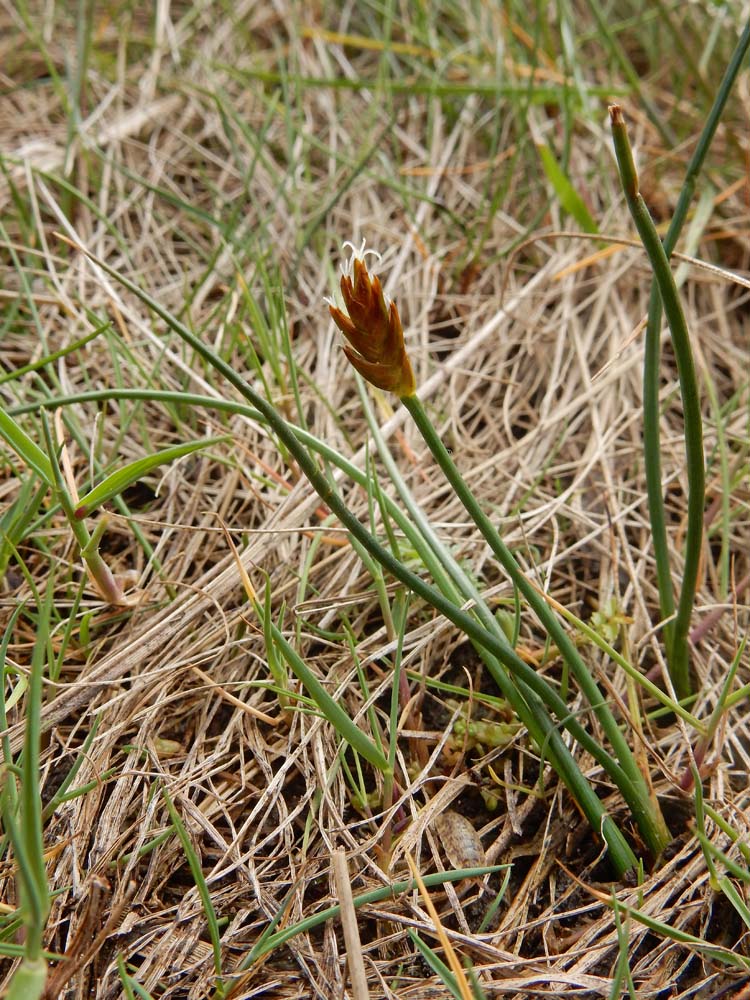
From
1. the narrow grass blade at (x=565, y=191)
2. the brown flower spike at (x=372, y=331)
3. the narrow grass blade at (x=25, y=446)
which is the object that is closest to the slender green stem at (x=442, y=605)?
the brown flower spike at (x=372, y=331)

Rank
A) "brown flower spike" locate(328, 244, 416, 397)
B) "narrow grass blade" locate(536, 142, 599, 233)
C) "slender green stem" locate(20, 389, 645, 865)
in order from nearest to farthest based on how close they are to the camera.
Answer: "brown flower spike" locate(328, 244, 416, 397), "slender green stem" locate(20, 389, 645, 865), "narrow grass blade" locate(536, 142, 599, 233)

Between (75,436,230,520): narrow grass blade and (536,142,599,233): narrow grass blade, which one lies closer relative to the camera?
(75,436,230,520): narrow grass blade

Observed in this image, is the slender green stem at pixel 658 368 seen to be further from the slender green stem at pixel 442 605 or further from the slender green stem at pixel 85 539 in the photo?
the slender green stem at pixel 85 539

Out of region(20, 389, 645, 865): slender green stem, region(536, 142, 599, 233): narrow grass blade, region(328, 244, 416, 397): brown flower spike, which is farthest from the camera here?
region(536, 142, 599, 233): narrow grass blade

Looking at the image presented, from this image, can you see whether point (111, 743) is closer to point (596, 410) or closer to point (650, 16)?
point (596, 410)

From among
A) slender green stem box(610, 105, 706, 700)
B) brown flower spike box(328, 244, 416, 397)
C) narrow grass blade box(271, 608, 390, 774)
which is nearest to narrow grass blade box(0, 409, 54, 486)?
narrow grass blade box(271, 608, 390, 774)

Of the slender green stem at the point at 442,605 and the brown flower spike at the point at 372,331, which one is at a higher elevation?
the brown flower spike at the point at 372,331

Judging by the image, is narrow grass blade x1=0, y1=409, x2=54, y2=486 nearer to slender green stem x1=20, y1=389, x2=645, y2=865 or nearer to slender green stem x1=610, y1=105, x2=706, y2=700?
slender green stem x1=20, y1=389, x2=645, y2=865
